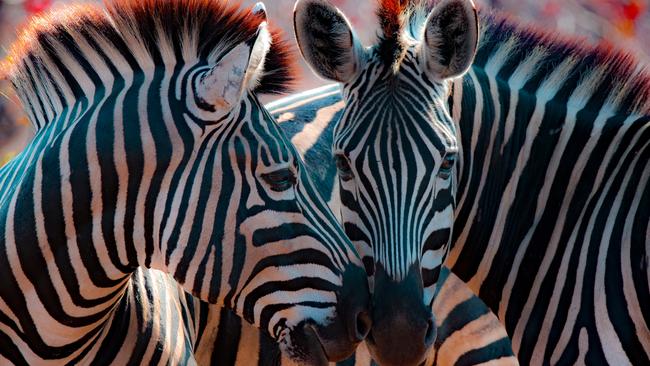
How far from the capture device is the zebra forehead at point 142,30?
4.66 metres

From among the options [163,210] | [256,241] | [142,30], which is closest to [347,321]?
[256,241]

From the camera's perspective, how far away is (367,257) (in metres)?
4.84

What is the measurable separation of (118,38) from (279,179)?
3.50 ft

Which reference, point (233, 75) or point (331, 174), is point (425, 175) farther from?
point (331, 174)

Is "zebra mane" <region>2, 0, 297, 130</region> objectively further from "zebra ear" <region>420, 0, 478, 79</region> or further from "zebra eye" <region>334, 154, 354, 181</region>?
"zebra ear" <region>420, 0, 478, 79</region>

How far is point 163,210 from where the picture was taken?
4.40 meters

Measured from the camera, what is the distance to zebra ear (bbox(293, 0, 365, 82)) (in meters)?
5.09

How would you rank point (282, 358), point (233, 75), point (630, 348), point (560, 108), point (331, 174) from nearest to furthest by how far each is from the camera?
point (233, 75), point (630, 348), point (560, 108), point (282, 358), point (331, 174)

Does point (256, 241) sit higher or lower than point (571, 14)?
higher

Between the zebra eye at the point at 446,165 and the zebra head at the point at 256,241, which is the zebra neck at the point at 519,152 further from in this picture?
the zebra head at the point at 256,241

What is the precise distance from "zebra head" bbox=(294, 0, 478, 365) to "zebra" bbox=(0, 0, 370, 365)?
0.79ft

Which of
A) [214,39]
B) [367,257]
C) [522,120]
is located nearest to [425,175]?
[367,257]

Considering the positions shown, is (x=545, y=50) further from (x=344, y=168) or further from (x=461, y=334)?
(x=461, y=334)

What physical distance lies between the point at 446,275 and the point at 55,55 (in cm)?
302
